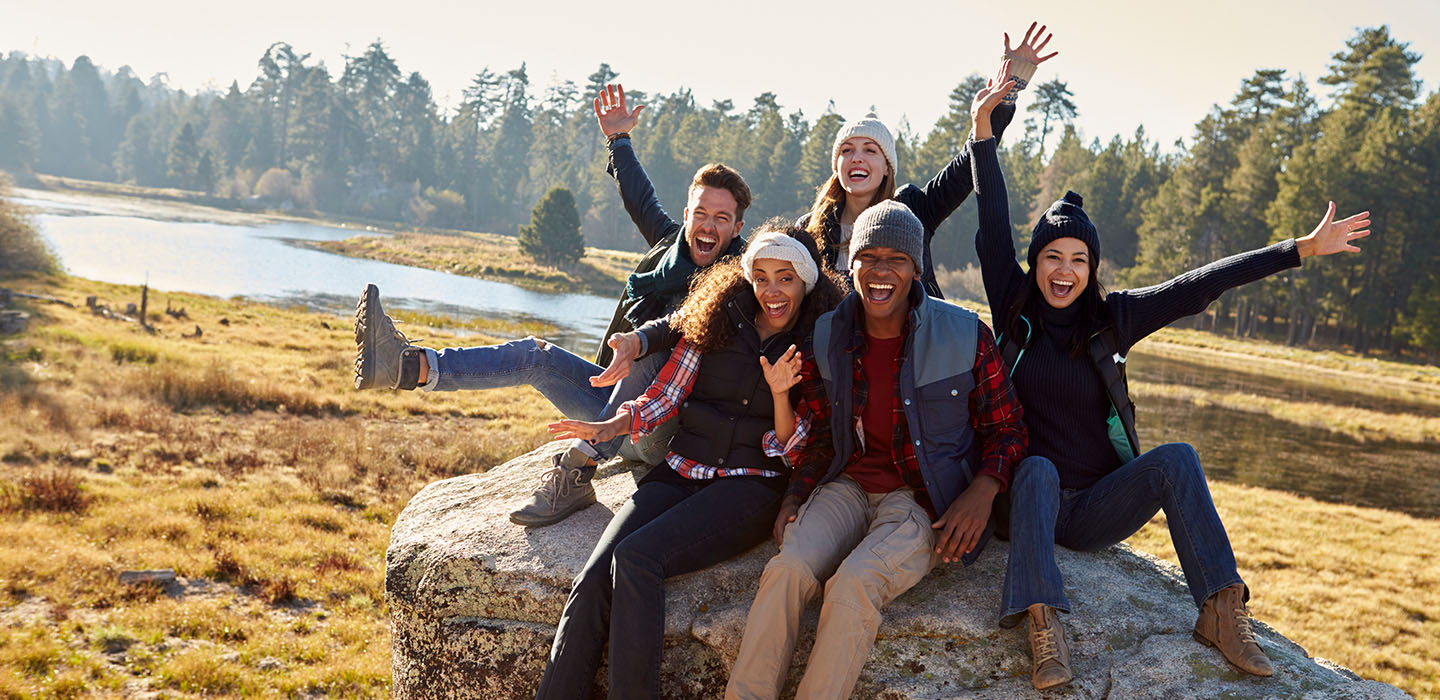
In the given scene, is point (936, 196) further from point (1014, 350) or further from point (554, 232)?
point (554, 232)

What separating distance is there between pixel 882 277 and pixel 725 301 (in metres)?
0.88

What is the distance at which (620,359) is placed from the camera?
445 centimetres

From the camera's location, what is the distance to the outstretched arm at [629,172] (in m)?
6.29

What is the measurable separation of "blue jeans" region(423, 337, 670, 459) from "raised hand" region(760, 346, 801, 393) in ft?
2.98

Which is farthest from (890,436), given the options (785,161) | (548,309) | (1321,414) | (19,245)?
(785,161)

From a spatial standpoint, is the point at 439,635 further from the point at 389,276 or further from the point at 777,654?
the point at 389,276

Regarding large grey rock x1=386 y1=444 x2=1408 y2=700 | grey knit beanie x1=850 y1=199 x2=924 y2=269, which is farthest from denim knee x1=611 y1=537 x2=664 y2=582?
grey knit beanie x1=850 y1=199 x2=924 y2=269

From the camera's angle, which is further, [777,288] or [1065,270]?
[777,288]

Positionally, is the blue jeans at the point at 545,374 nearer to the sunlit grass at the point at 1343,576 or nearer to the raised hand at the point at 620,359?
the raised hand at the point at 620,359

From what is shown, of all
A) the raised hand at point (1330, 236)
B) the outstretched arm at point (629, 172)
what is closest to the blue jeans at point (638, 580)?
the outstretched arm at point (629, 172)

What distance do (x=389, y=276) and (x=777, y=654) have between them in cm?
5441

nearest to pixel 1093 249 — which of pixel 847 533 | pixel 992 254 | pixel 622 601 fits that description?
pixel 992 254

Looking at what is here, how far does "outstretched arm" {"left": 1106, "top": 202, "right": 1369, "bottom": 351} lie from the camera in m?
4.06

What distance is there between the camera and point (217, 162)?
122 metres
